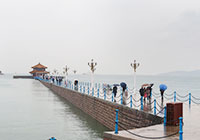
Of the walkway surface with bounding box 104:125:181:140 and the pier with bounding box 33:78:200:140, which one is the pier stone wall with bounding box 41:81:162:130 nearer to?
the pier with bounding box 33:78:200:140

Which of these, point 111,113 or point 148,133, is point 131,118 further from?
point 148,133

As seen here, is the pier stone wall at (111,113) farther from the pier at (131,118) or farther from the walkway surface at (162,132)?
the walkway surface at (162,132)

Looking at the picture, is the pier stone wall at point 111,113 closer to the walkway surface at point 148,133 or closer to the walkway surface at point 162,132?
the walkway surface at point 162,132

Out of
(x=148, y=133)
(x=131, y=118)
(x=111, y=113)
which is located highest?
(x=148, y=133)

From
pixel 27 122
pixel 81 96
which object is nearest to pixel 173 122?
pixel 27 122

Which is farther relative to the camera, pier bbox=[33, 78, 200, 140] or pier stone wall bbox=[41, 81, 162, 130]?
pier stone wall bbox=[41, 81, 162, 130]

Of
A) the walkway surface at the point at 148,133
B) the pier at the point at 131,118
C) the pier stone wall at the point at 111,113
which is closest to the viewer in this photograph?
the walkway surface at the point at 148,133

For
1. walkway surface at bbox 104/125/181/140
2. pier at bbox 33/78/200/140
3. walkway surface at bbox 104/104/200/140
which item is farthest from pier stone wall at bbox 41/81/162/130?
walkway surface at bbox 104/125/181/140

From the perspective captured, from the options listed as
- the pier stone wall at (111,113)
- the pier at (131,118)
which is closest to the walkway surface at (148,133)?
the pier at (131,118)

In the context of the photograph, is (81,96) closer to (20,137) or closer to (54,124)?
(54,124)

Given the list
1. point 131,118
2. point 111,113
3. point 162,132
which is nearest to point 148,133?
point 162,132

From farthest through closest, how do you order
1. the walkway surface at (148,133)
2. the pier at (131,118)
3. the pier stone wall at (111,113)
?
1. the pier stone wall at (111,113)
2. the pier at (131,118)
3. the walkway surface at (148,133)

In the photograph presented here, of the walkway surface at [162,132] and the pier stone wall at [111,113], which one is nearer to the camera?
the walkway surface at [162,132]

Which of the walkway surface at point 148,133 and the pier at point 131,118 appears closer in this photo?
the walkway surface at point 148,133
